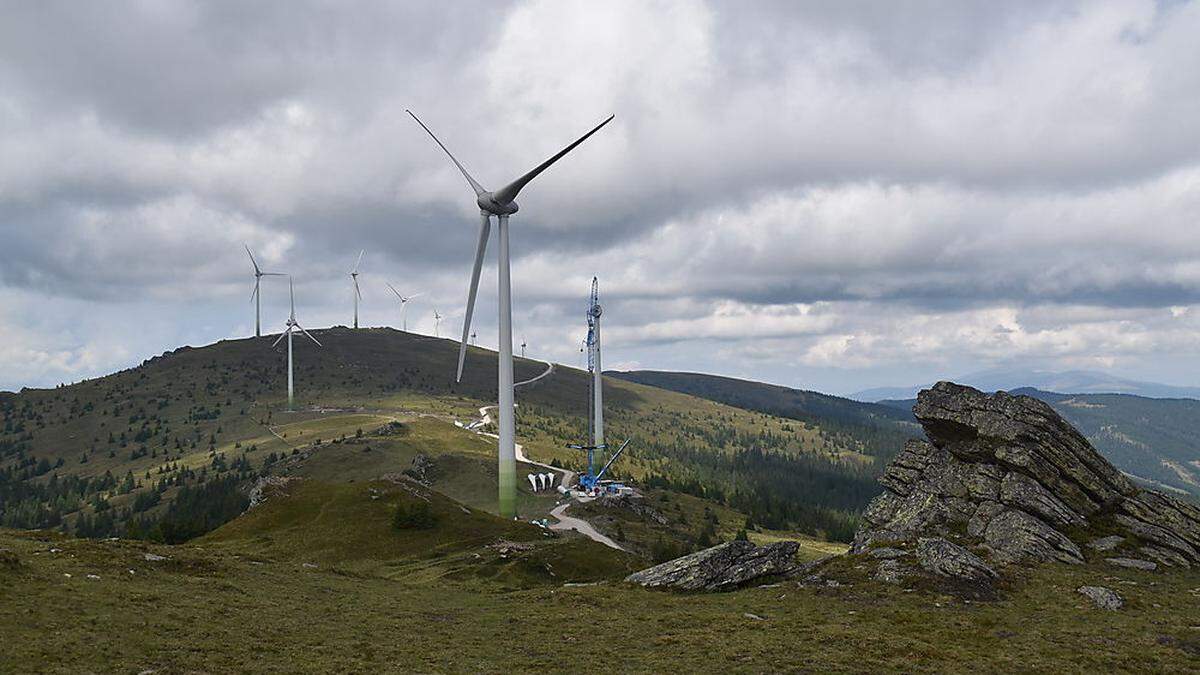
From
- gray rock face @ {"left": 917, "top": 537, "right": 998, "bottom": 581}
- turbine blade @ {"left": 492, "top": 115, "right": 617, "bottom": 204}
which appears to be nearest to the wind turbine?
turbine blade @ {"left": 492, "top": 115, "right": 617, "bottom": 204}

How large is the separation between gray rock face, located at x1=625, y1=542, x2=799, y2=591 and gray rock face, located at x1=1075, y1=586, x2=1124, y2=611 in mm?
22050

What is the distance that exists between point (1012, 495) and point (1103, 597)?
Answer: 18.2 m

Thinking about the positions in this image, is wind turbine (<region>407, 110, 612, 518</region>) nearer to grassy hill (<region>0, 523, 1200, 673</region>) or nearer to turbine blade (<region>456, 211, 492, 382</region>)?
turbine blade (<region>456, 211, 492, 382</region>)

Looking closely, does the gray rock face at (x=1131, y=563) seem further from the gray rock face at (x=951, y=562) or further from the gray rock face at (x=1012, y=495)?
the gray rock face at (x=951, y=562)

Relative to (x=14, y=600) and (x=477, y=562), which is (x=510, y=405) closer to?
(x=477, y=562)

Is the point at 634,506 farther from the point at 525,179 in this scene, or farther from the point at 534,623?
the point at 534,623

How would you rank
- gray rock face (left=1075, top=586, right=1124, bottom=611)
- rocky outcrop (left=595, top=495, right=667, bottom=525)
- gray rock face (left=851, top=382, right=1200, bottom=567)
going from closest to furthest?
gray rock face (left=1075, top=586, right=1124, bottom=611) < gray rock face (left=851, top=382, right=1200, bottom=567) < rocky outcrop (left=595, top=495, right=667, bottom=525)

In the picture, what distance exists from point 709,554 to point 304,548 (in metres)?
59.0

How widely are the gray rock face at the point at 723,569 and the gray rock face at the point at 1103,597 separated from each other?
22.1 metres

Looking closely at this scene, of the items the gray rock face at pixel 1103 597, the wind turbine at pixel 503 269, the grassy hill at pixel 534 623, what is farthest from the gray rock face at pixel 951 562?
the wind turbine at pixel 503 269

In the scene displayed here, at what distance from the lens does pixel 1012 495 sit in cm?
6881

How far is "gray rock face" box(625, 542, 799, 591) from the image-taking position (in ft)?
208

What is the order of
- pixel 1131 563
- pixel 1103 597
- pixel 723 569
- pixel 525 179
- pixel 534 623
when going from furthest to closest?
pixel 525 179, pixel 723 569, pixel 1131 563, pixel 1103 597, pixel 534 623

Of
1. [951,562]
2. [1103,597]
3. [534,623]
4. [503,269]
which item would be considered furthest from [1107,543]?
[503,269]
